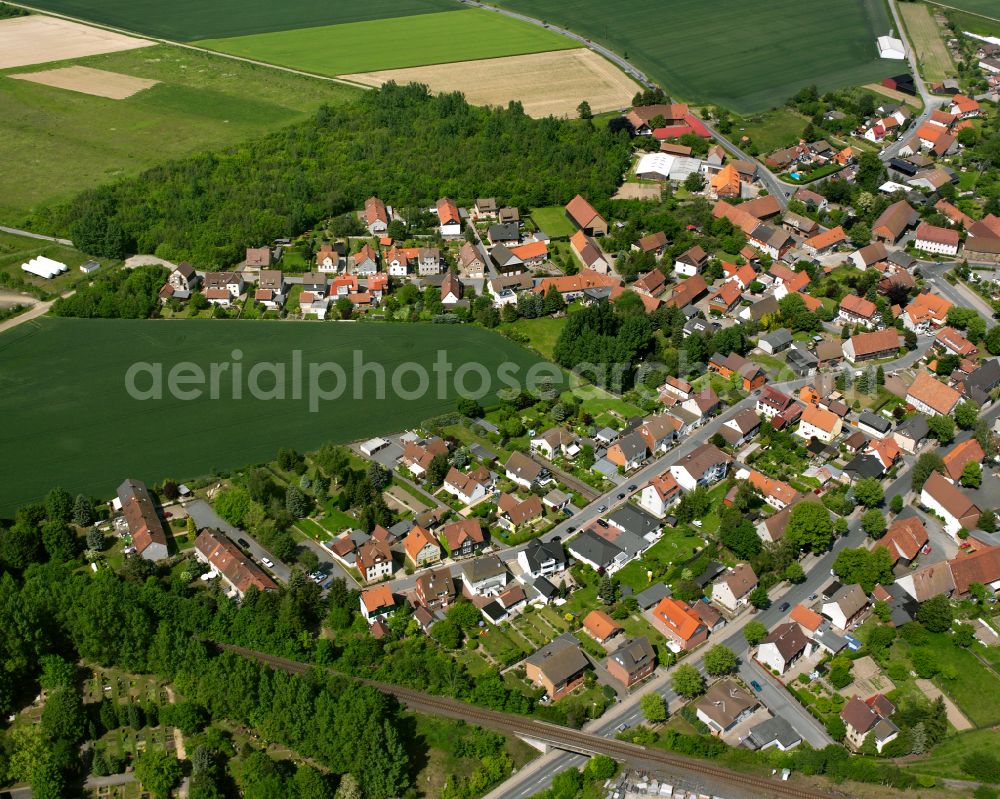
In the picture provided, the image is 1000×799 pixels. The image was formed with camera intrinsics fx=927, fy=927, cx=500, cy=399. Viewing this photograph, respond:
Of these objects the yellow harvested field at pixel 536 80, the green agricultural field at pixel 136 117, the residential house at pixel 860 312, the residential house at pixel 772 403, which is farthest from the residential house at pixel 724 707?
the yellow harvested field at pixel 536 80

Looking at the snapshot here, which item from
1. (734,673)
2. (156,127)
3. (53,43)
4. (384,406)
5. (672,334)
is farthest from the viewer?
(53,43)

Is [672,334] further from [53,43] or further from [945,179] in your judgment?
[53,43]

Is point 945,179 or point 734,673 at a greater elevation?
point 945,179

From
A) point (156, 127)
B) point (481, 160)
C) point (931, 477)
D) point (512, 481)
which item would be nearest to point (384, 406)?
point (512, 481)

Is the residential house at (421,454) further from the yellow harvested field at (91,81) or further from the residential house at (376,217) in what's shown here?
the yellow harvested field at (91,81)

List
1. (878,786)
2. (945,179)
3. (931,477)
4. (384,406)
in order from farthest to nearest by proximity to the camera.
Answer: (945,179) < (384,406) < (931,477) < (878,786)

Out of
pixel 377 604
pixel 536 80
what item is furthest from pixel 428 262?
pixel 536 80
